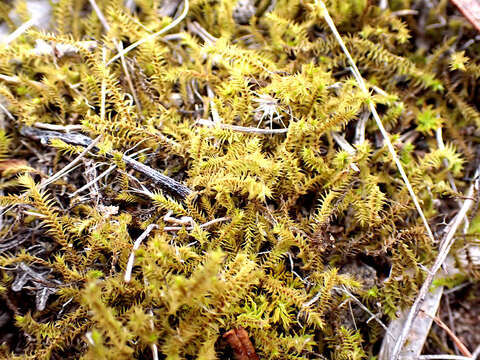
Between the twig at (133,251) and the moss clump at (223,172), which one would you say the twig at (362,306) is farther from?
the twig at (133,251)

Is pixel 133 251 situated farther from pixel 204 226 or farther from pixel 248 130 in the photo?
pixel 248 130

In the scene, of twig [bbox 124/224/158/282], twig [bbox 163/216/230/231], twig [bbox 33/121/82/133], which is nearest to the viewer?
twig [bbox 124/224/158/282]

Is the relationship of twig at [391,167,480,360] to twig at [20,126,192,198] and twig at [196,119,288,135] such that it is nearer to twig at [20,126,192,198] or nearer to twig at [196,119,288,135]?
twig at [196,119,288,135]

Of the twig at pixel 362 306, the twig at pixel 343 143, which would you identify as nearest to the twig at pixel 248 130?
the twig at pixel 343 143

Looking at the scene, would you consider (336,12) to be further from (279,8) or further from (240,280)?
(240,280)

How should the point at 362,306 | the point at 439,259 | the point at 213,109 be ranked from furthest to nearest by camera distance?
the point at 213,109 → the point at 439,259 → the point at 362,306

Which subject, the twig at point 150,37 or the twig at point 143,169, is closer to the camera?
the twig at point 143,169

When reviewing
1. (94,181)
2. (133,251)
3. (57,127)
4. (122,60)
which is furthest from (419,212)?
(57,127)

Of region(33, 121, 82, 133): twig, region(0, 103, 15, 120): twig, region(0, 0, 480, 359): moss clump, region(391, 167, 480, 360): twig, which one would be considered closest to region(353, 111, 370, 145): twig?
region(0, 0, 480, 359): moss clump
